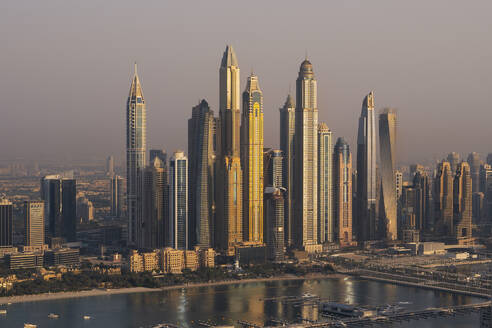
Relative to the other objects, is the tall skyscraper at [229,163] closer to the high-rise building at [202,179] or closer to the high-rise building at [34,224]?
the high-rise building at [202,179]

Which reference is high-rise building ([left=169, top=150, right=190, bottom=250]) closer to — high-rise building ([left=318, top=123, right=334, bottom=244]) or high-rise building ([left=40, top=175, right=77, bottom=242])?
high-rise building ([left=40, top=175, right=77, bottom=242])

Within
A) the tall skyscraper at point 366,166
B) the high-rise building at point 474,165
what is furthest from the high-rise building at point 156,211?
the high-rise building at point 474,165

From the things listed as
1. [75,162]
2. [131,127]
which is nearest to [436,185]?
[131,127]

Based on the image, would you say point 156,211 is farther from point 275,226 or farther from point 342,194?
point 342,194

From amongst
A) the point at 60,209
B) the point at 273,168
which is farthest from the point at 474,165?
the point at 60,209

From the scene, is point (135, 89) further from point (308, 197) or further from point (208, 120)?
point (308, 197)

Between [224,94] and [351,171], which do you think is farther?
[351,171]
